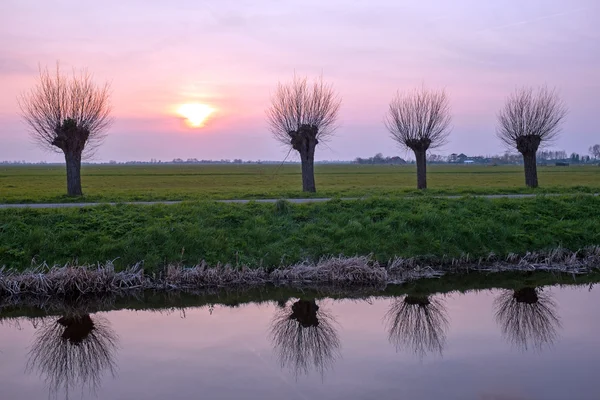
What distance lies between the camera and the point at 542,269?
56.7ft

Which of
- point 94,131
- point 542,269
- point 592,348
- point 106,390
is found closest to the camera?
point 106,390

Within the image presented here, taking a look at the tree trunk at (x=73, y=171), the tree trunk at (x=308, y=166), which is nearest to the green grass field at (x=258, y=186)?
the tree trunk at (x=73, y=171)

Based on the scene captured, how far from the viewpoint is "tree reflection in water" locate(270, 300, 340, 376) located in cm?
1023

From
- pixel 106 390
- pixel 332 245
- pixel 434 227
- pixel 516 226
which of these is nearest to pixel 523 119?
pixel 516 226

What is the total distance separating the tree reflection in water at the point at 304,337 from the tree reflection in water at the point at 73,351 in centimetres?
342

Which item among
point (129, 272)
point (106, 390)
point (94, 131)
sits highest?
point (94, 131)

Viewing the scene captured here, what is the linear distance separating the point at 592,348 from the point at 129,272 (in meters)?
11.8

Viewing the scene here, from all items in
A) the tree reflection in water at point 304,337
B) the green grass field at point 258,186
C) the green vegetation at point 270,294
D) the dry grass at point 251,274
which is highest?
the green grass field at point 258,186

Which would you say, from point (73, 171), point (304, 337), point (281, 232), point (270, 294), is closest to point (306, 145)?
point (281, 232)

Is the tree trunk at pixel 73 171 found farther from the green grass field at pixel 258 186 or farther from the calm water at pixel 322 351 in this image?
the calm water at pixel 322 351

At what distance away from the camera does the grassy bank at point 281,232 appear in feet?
53.2

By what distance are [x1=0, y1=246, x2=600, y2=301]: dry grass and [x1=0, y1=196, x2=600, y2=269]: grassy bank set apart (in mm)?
529

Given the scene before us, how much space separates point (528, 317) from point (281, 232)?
8.40 metres

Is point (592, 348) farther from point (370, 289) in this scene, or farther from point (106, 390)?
point (106, 390)
